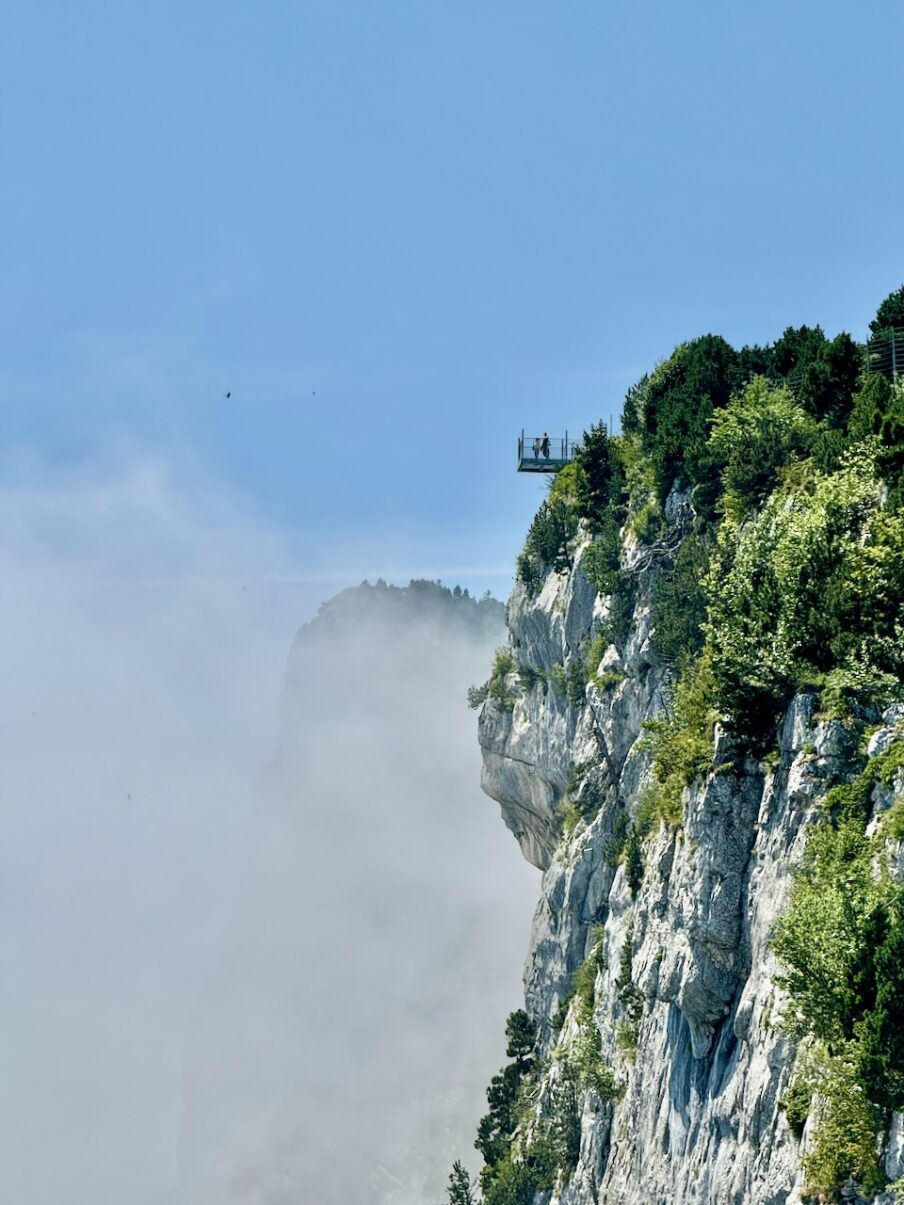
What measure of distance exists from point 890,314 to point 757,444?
30.5 ft

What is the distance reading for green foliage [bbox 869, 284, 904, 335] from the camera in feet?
224

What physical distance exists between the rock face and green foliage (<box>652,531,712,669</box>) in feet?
7.21

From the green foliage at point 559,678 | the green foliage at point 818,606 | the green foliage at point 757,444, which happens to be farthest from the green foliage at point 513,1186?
the green foliage at point 818,606

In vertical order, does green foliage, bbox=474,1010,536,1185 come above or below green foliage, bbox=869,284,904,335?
below

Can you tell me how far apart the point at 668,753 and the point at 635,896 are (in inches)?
516

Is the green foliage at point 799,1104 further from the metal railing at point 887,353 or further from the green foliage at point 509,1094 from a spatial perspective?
the green foliage at point 509,1094

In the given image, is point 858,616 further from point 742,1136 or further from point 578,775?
point 578,775

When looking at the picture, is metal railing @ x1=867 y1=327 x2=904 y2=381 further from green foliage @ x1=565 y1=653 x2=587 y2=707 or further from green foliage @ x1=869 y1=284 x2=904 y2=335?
green foliage @ x1=565 y1=653 x2=587 y2=707

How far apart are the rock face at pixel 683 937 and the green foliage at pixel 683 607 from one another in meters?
2.20

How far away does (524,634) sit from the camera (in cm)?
9919

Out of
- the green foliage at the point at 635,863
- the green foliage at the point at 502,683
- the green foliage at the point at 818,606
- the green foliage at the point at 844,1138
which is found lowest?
the green foliage at the point at 844,1138

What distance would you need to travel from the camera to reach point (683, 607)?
7212 centimetres

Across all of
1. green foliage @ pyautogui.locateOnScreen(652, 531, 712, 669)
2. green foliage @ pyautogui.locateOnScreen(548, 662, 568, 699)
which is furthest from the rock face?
green foliage @ pyautogui.locateOnScreen(652, 531, 712, 669)

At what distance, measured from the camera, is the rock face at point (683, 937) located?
46.0 meters
